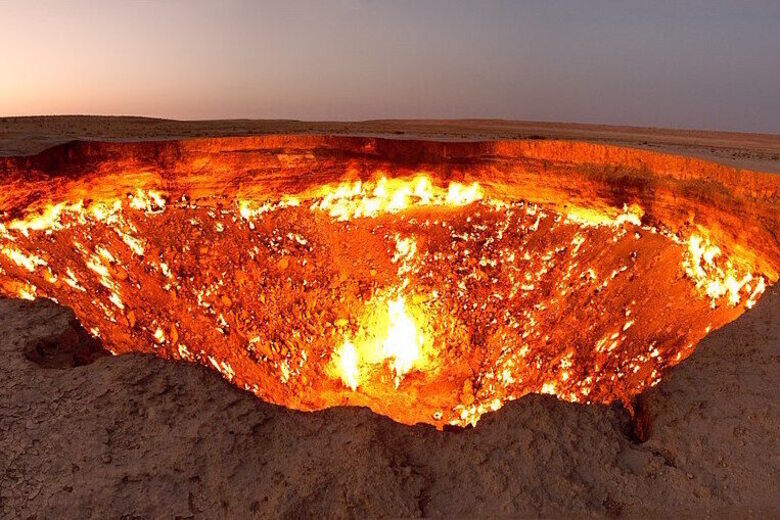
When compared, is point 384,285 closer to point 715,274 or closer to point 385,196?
point 385,196

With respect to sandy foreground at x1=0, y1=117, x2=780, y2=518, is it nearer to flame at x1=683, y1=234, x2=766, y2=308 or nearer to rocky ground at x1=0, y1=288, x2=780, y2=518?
rocky ground at x1=0, y1=288, x2=780, y2=518

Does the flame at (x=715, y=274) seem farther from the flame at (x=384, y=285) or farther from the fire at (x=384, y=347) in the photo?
the fire at (x=384, y=347)

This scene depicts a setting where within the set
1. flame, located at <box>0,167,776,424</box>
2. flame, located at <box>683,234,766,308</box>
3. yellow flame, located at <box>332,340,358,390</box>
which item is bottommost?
yellow flame, located at <box>332,340,358,390</box>

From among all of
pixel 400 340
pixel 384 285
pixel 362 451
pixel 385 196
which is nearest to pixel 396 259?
pixel 384 285

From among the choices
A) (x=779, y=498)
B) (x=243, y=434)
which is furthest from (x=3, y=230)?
(x=779, y=498)

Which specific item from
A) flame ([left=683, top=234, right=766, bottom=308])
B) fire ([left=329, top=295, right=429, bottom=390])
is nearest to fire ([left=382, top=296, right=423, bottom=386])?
fire ([left=329, top=295, right=429, bottom=390])

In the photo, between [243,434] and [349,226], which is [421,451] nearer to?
[243,434]

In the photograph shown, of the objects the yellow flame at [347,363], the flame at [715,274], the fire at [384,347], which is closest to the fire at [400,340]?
the fire at [384,347]
